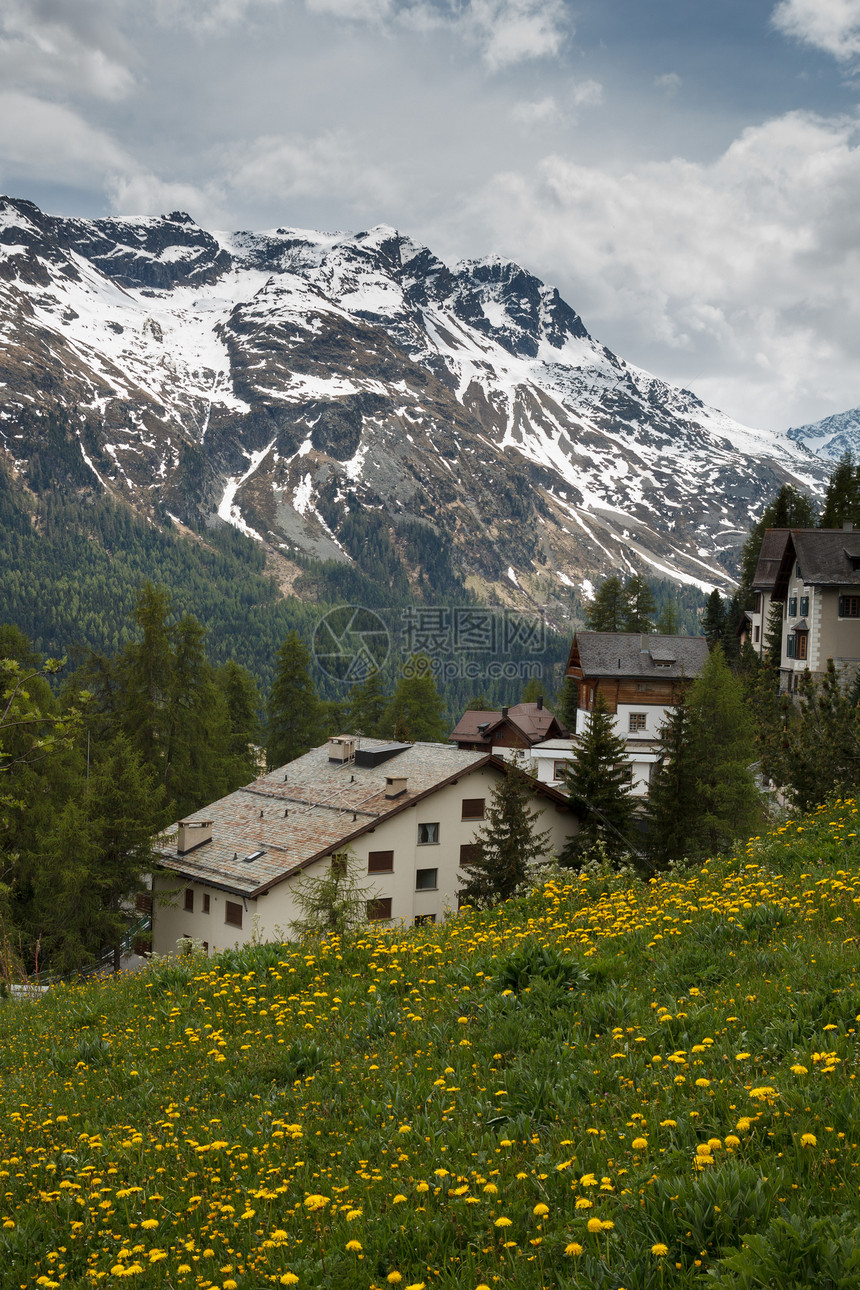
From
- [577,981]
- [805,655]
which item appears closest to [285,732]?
[805,655]

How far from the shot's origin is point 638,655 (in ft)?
219

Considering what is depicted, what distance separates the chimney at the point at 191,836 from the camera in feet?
134

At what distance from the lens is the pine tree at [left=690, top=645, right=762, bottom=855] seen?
111 feet

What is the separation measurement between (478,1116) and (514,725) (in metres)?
63.6

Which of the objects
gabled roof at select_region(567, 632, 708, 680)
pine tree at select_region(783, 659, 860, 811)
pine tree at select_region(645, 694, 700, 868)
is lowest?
pine tree at select_region(645, 694, 700, 868)

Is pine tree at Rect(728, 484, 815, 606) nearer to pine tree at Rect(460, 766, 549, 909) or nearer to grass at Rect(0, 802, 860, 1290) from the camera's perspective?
pine tree at Rect(460, 766, 549, 909)

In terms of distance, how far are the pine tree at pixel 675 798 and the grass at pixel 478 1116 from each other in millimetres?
23918

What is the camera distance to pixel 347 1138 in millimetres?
6777

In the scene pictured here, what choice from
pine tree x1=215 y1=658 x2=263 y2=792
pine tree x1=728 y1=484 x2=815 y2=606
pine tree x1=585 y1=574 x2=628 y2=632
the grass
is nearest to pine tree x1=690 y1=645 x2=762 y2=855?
the grass

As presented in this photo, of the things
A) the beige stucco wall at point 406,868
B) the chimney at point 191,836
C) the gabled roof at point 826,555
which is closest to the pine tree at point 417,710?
the beige stucco wall at point 406,868

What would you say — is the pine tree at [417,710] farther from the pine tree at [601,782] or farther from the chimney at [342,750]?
the pine tree at [601,782]

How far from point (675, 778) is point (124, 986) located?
87.9 ft

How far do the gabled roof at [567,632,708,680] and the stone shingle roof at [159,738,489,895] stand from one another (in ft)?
77.0

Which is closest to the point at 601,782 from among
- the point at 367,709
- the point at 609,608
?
the point at 367,709
